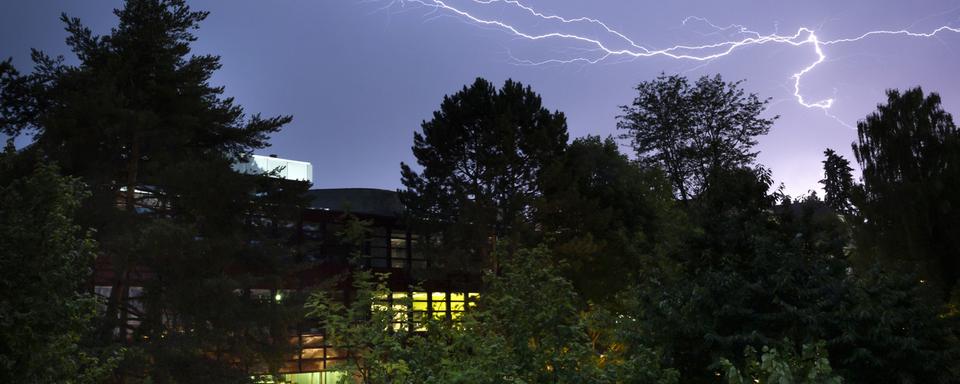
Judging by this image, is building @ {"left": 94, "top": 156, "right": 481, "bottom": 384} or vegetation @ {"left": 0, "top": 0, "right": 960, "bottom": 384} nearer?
vegetation @ {"left": 0, "top": 0, "right": 960, "bottom": 384}

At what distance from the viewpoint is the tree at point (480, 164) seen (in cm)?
3083

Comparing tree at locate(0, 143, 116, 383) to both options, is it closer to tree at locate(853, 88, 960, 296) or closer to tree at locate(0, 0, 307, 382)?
tree at locate(0, 0, 307, 382)

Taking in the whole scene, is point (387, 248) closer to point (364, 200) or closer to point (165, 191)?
point (364, 200)

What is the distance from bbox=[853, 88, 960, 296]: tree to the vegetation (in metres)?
0.08

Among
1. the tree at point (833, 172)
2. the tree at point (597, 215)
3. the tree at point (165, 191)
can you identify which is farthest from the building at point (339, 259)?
the tree at point (833, 172)

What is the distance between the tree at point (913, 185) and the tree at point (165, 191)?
2006 cm

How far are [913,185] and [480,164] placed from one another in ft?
53.0

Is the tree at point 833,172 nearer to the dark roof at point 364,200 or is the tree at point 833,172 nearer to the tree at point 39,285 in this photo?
the dark roof at point 364,200

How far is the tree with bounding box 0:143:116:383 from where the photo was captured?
8.78 metres

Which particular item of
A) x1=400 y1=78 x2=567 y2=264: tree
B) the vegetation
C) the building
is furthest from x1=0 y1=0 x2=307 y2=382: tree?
x1=400 y1=78 x2=567 y2=264: tree

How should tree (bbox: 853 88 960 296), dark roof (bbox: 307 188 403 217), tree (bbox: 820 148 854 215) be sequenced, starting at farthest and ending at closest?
1. tree (bbox: 820 148 854 215)
2. dark roof (bbox: 307 188 403 217)
3. tree (bbox: 853 88 960 296)

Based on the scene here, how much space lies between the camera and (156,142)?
75.5 ft

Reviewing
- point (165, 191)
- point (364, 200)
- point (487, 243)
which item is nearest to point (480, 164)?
point (487, 243)

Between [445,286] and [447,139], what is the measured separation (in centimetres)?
755
